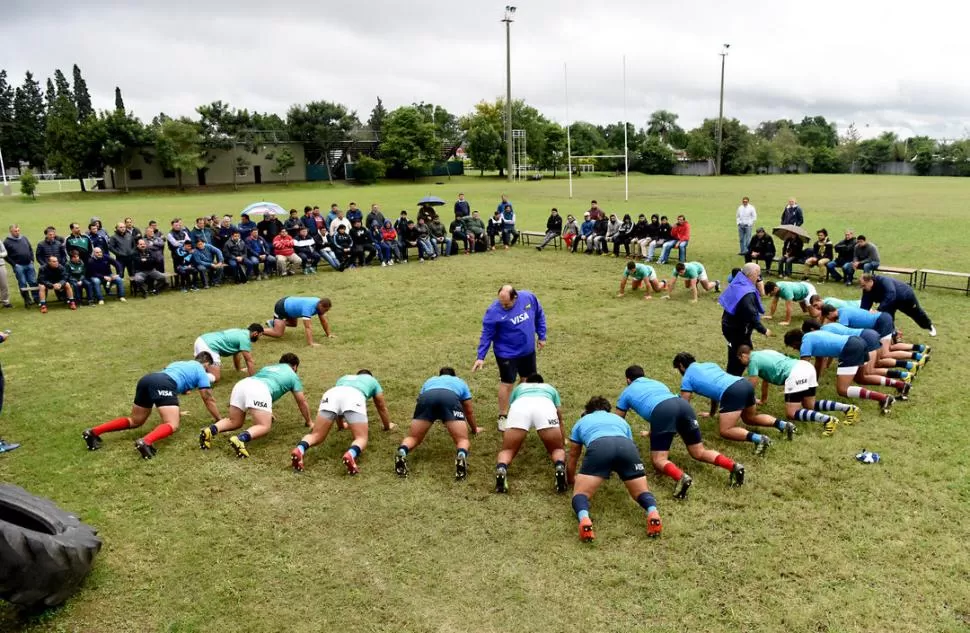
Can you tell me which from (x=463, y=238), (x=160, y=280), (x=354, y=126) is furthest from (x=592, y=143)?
(x=160, y=280)

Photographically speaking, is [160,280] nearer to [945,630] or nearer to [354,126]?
[945,630]

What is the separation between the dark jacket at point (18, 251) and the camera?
1446cm

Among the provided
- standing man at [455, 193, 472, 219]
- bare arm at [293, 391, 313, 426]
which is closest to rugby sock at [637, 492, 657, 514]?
bare arm at [293, 391, 313, 426]

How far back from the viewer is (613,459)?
5629 millimetres

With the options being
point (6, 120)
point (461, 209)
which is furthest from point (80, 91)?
point (461, 209)

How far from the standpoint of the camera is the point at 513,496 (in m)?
6.25

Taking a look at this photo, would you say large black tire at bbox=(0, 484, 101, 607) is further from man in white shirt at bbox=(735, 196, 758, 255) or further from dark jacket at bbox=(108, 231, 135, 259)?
man in white shirt at bbox=(735, 196, 758, 255)

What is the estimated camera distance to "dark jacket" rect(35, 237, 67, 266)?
47.4ft

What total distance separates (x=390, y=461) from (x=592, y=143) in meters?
82.9

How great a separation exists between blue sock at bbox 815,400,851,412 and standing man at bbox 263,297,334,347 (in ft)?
24.4

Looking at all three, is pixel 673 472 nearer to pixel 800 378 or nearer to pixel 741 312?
pixel 800 378

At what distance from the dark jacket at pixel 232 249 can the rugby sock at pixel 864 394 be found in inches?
561

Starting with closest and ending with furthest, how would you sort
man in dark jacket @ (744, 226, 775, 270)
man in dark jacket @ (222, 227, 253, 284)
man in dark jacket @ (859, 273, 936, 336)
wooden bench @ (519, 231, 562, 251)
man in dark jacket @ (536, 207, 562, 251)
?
man in dark jacket @ (859, 273, 936, 336)
man in dark jacket @ (744, 226, 775, 270)
man in dark jacket @ (222, 227, 253, 284)
man in dark jacket @ (536, 207, 562, 251)
wooden bench @ (519, 231, 562, 251)

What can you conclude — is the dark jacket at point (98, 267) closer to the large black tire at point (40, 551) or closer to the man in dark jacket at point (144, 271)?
the man in dark jacket at point (144, 271)
